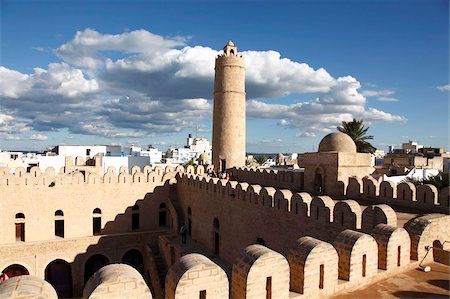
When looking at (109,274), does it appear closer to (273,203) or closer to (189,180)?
(273,203)

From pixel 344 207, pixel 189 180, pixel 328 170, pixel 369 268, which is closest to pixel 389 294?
pixel 369 268

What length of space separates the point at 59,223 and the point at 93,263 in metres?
2.95

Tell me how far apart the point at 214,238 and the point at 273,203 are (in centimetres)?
552

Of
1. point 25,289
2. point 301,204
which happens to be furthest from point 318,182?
point 25,289

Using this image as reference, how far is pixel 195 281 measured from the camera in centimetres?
413

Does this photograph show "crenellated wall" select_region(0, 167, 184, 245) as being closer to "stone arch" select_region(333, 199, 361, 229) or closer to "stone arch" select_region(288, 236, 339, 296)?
"stone arch" select_region(333, 199, 361, 229)

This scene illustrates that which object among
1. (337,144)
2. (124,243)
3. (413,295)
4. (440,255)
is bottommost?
(124,243)

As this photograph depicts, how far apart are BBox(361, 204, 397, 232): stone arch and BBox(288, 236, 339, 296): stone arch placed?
9.80 ft

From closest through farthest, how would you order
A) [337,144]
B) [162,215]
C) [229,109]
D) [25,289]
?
[25,289] → [337,144] → [162,215] → [229,109]

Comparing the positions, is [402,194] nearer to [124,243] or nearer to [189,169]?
[189,169]

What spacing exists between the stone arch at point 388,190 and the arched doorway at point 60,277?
16253mm

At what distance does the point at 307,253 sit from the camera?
4852 mm

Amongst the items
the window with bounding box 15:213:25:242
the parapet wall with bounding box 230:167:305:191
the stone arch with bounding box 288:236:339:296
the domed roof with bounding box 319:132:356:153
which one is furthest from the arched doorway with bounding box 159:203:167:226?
the stone arch with bounding box 288:236:339:296

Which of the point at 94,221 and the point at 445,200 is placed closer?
the point at 445,200
